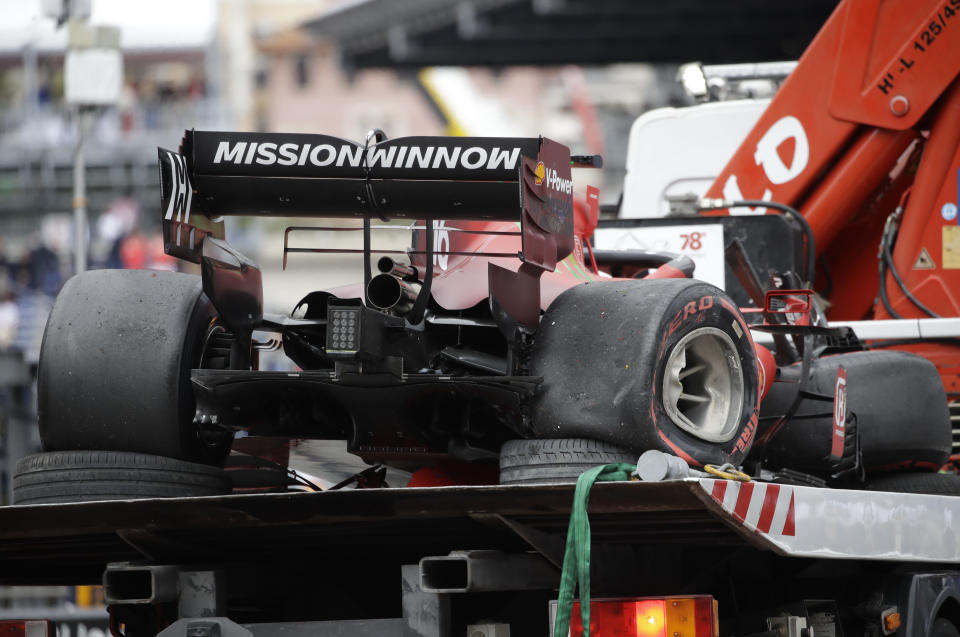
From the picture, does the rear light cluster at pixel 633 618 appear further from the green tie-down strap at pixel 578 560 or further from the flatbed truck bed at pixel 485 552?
the flatbed truck bed at pixel 485 552

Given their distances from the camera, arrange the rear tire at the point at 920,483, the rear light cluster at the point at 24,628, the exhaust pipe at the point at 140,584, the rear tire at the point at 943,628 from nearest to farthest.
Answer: the exhaust pipe at the point at 140,584, the rear light cluster at the point at 24,628, the rear tire at the point at 943,628, the rear tire at the point at 920,483

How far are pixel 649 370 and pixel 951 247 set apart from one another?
3378mm

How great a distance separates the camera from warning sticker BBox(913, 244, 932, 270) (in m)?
7.22

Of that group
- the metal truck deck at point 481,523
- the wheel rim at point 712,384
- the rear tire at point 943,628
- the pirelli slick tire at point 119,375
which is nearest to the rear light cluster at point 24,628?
the metal truck deck at point 481,523

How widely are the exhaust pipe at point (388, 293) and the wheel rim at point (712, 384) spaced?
0.82 metres

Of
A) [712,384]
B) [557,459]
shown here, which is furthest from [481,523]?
[712,384]

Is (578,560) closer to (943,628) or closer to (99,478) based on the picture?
(99,478)

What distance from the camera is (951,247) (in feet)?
23.6

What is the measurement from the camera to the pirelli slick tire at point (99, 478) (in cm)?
471

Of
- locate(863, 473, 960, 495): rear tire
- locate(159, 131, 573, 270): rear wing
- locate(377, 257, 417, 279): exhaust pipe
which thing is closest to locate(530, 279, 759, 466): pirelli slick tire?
locate(159, 131, 573, 270): rear wing

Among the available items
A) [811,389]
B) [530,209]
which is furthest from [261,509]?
[811,389]

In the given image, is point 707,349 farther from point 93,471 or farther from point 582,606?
point 93,471

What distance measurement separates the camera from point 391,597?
511 centimetres

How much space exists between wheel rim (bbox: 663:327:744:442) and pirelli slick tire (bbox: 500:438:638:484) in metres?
0.33
